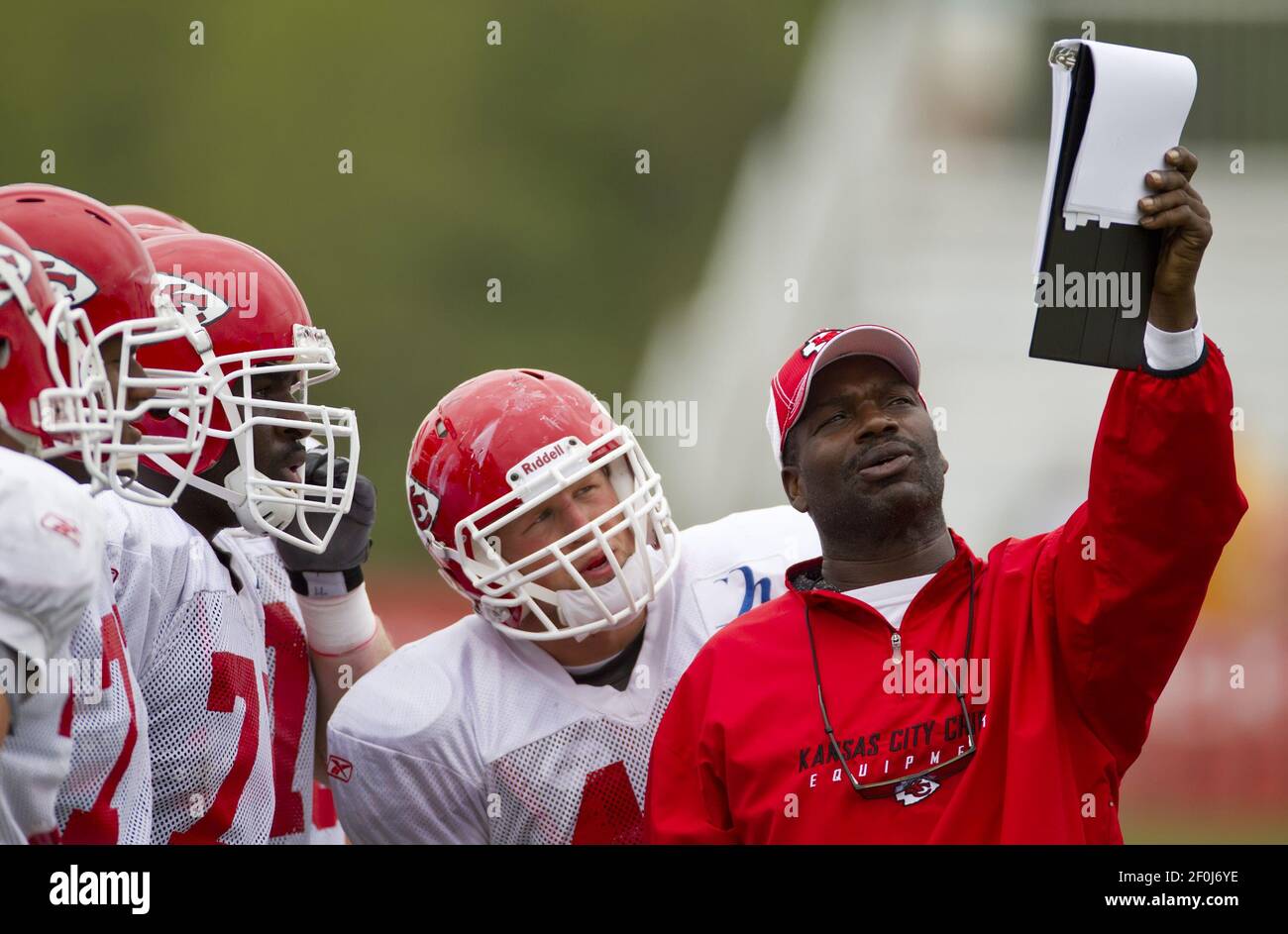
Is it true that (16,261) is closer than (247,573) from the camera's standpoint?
Yes

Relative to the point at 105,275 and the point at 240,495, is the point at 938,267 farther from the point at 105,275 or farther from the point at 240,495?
the point at 105,275

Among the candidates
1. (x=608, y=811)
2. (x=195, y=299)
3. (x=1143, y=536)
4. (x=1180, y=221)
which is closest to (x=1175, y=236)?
(x=1180, y=221)

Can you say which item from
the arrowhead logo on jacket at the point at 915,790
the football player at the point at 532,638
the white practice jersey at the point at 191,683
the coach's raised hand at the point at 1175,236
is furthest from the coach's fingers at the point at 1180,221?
the white practice jersey at the point at 191,683

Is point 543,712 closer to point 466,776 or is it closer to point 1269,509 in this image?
point 466,776

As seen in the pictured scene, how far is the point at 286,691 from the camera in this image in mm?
2668

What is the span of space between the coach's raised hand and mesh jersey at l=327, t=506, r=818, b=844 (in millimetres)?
966

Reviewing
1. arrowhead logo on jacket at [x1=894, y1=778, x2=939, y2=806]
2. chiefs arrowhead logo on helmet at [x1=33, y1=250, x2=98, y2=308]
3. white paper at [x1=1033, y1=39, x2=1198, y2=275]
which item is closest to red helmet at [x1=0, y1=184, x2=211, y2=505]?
chiefs arrowhead logo on helmet at [x1=33, y1=250, x2=98, y2=308]

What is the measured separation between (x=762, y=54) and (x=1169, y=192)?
9.33 m

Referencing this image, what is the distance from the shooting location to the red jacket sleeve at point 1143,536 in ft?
6.00

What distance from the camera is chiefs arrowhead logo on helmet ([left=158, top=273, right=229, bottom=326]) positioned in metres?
2.46

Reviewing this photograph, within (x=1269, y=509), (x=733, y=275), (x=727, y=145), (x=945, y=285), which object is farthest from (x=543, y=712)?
(x=727, y=145)

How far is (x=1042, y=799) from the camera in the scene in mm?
1881

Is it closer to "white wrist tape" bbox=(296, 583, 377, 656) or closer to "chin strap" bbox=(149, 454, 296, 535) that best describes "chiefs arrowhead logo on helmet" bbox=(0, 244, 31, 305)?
"chin strap" bbox=(149, 454, 296, 535)

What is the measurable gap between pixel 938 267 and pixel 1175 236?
7.59 meters
